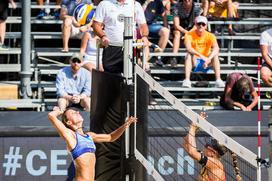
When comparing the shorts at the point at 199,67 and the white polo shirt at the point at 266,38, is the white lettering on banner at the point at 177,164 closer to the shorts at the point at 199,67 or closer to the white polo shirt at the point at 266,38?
the white polo shirt at the point at 266,38

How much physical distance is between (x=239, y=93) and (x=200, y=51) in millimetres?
1761

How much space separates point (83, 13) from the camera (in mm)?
14055

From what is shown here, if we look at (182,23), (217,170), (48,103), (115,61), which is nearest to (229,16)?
(182,23)

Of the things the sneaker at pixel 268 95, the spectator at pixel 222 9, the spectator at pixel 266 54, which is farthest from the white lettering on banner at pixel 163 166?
the spectator at pixel 222 9

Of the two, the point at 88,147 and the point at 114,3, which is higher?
the point at 114,3

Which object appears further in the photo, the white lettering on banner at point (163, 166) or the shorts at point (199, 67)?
the shorts at point (199, 67)

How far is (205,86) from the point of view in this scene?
14.0m

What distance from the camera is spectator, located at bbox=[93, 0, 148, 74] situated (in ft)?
34.4

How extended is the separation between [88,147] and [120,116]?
495mm

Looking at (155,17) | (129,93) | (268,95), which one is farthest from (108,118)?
(155,17)

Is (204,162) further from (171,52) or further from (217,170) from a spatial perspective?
(171,52)

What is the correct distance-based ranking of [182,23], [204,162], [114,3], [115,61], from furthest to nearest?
[182,23] → [114,3] → [115,61] → [204,162]

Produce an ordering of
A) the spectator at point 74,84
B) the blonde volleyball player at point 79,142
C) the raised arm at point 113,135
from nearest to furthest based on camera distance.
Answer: the raised arm at point 113,135 < the blonde volleyball player at point 79,142 < the spectator at point 74,84

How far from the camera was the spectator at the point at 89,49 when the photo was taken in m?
13.3
